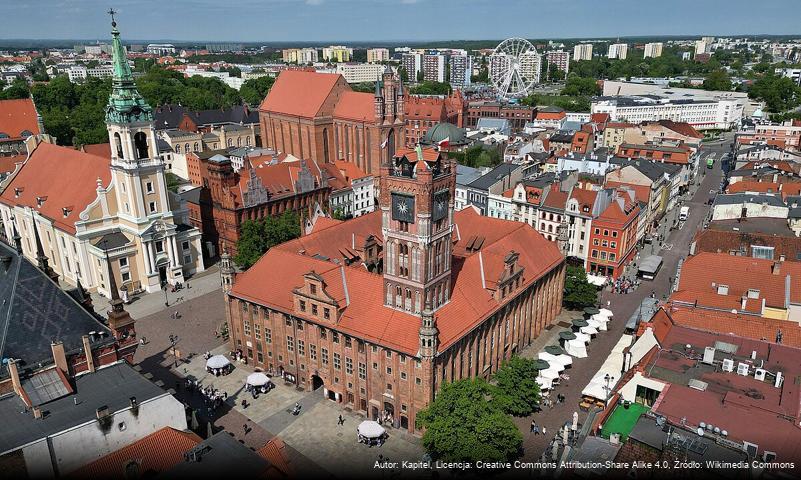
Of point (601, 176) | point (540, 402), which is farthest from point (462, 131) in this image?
point (540, 402)

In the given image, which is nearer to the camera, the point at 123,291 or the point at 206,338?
the point at 206,338

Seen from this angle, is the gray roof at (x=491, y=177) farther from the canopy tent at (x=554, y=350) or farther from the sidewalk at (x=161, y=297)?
the sidewalk at (x=161, y=297)

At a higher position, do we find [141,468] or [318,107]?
[318,107]

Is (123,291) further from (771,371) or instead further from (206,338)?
(771,371)

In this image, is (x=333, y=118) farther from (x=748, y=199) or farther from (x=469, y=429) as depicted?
(x=469, y=429)

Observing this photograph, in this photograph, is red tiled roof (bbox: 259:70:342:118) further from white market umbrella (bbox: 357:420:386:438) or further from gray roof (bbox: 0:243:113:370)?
white market umbrella (bbox: 357:420:386:438)

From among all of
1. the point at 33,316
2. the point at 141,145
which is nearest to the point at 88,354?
the point at 33,316
